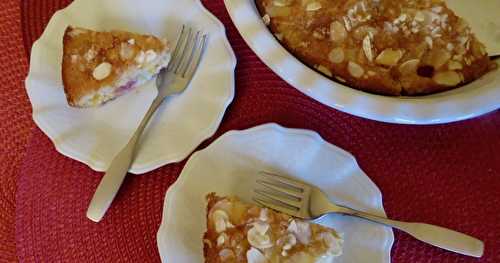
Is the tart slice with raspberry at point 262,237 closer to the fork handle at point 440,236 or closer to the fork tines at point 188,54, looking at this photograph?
the fork handle at point 440,236

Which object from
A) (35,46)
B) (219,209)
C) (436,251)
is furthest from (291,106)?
(35,46)

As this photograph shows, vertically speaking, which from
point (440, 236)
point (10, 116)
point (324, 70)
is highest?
point (324, 70)

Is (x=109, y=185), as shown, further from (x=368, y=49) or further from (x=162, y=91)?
(x=368, y=49)

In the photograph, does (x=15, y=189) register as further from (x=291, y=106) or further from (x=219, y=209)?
(x=291, y=106)

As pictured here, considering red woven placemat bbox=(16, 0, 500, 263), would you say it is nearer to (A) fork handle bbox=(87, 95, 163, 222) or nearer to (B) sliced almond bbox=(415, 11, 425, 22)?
(A) fork handle bbox=(87, 95, 163, 222)

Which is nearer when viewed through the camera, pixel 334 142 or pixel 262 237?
pixel 262 237

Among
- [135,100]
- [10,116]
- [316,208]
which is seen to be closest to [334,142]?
[316,208]
